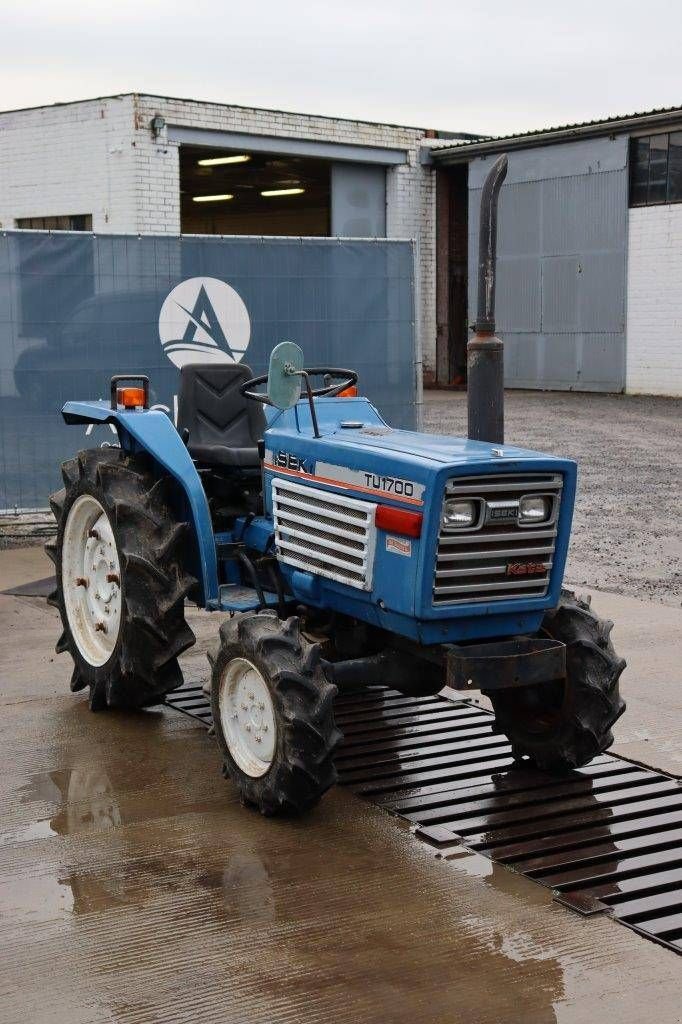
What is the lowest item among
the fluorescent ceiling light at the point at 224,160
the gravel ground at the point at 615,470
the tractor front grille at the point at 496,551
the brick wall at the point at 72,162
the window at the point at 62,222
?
the gravel ground at the point at 615,470

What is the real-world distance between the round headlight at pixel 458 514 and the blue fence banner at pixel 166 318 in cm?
525

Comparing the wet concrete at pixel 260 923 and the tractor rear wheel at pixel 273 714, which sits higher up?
the tractor rear wheel at pixel 273 714

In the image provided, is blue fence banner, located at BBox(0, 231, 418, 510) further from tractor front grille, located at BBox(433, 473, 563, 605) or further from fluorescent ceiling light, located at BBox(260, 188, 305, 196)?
fluorescent ceiling light, located at BBox(260, 188, 305, 196)

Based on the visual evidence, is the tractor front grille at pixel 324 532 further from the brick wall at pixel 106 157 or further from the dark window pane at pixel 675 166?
the dark window pane at pixel 675 166

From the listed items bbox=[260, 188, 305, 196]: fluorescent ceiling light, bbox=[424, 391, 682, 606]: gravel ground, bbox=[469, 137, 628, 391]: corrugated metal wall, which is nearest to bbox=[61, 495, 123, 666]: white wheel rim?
bbox=[424, 391, 682, 606]: gravel ground

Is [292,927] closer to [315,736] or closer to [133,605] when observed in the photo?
[315,736]

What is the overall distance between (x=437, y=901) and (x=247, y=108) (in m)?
20.2

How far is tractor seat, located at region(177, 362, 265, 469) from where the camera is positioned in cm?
616

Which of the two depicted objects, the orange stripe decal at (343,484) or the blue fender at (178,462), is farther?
the blue fender at (178,462)

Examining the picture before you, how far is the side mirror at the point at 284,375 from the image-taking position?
484cm

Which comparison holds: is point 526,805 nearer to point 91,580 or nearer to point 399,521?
point 399,521

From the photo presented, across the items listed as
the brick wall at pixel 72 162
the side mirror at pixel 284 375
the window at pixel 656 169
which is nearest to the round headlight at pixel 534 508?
the side mirror at pixel 284 375

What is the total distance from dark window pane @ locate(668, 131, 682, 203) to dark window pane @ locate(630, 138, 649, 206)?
21.7 inches

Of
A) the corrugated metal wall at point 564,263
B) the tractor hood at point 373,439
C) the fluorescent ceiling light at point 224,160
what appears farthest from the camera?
the fluorescent ceiling light at point 224,160
